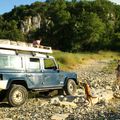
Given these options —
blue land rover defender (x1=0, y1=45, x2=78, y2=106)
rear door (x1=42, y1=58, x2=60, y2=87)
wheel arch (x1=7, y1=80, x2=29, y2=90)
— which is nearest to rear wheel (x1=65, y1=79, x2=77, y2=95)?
blue land rover defender (x1=0, y1=45, x2=78, y2=106)

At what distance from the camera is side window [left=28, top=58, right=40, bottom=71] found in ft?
57.7

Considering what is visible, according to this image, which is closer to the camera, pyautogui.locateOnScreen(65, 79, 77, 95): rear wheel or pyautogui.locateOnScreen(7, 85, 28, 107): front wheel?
pyautogui.locateOnScreen(7, 85, 28, 107): front wheel

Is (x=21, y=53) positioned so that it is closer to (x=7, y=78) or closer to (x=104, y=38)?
(x=7, y=78)

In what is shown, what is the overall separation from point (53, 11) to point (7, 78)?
8206cm

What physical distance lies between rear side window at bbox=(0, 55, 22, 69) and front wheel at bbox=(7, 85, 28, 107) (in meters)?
0.76

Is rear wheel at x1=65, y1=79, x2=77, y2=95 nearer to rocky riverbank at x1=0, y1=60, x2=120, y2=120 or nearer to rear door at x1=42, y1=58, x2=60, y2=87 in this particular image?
rear door at x1=42, y1=58, x2=60, y2=87

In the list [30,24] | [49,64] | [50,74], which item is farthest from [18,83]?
[30,24]

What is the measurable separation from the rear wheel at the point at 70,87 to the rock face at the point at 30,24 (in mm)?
81506

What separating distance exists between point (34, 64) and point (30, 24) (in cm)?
8673

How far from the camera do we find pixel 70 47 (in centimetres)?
7775

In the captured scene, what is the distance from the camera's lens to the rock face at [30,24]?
102m

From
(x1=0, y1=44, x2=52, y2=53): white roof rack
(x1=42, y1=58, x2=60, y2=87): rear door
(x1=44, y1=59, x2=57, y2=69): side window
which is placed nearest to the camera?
(x1=0, y1=44, x2=52, y2=53): white roof rack

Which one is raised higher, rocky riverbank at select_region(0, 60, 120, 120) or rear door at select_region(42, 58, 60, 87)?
rear door at select_region(42, 58, 60, 87)

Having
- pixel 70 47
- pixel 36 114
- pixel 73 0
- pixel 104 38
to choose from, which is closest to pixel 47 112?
pixel 36 114
